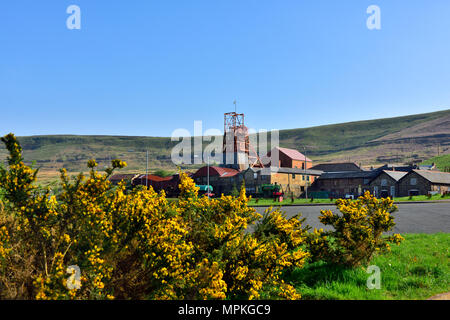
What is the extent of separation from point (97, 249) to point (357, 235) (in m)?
6.44

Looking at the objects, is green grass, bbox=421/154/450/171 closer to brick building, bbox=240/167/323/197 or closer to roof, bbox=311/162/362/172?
roof, bbox=311/162/362/172

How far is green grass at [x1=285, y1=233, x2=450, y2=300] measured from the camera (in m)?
7.77

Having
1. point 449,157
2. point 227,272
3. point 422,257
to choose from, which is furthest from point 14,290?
point 449,157

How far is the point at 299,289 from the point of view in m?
8.33

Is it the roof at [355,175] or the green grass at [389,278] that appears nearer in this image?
the green grass at [389,278]

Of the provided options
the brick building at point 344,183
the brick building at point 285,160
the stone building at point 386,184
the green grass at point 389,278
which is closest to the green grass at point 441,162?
the brick building at point 285,160

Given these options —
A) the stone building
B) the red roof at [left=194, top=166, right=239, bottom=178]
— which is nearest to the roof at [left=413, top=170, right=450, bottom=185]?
the stone building

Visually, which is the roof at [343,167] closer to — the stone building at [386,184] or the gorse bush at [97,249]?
the stone building at [386,184]

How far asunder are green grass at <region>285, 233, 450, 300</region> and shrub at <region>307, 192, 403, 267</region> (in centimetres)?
32

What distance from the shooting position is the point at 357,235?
886cm

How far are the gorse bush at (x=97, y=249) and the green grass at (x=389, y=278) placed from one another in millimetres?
1596

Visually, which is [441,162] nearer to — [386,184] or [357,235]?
[386,184]

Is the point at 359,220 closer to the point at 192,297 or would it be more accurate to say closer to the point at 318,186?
the point at 192,297

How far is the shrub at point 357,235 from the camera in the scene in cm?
886
